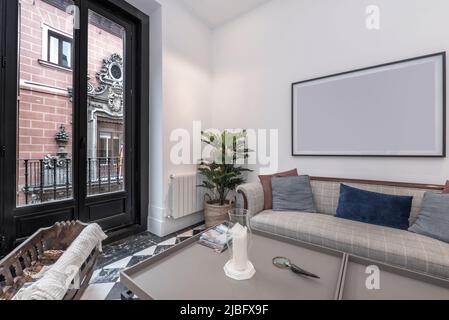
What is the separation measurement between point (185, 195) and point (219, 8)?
2537mm

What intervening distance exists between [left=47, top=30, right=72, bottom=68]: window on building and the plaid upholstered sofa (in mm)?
2094

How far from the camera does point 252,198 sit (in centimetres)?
217

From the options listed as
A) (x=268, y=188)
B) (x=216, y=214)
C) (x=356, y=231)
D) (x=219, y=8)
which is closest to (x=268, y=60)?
(x=219, y=8)

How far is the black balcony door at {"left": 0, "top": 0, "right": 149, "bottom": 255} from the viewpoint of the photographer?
5.49 ft

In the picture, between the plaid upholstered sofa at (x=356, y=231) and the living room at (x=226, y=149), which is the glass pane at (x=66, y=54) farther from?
the plaid upholstered sofa at (x=356, y=231)

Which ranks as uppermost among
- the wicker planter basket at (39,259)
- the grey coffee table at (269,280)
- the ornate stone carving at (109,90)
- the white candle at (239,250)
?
the ornate stone carving at (109,90)

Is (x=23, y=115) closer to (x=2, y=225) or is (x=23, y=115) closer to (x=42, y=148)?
(x=42, y=148)

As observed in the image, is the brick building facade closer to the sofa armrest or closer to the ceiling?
the ceiling

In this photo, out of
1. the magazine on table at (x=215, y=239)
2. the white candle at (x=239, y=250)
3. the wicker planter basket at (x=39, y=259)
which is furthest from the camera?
the magazine on table at (x=215, y=239)

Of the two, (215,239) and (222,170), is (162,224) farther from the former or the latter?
(215,239)

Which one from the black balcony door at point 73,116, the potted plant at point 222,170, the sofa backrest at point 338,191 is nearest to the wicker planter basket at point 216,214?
the potted plant at point 222,170

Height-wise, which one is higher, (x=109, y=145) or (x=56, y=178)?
(x=109, y=145)

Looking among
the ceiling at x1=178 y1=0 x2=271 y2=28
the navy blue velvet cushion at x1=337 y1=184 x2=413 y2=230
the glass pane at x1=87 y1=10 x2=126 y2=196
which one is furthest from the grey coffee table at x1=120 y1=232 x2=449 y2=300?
the ceiling at x1=178 y1=0 x2=271 y2=28

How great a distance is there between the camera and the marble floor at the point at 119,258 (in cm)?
149
